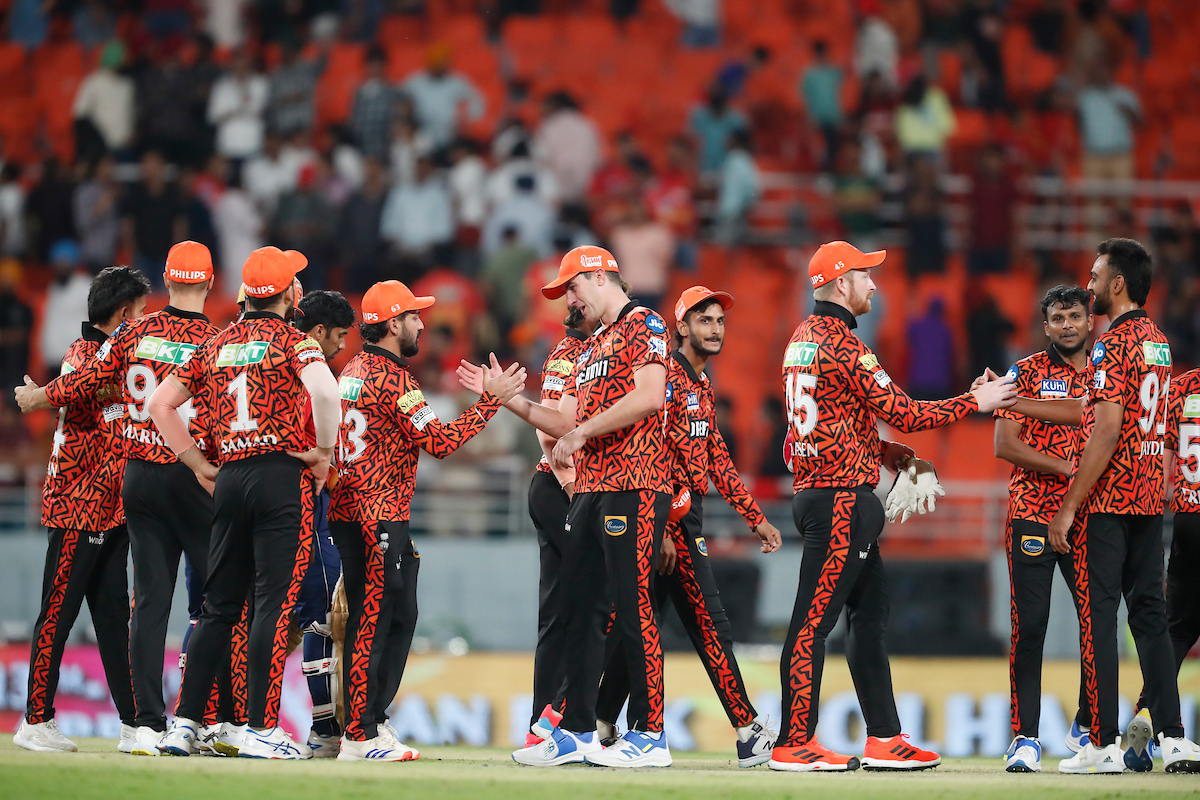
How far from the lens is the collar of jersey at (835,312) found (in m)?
6.89

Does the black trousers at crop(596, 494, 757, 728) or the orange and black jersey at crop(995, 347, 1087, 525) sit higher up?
the orange and black jersey at crop(995, 347, 1087, 525)

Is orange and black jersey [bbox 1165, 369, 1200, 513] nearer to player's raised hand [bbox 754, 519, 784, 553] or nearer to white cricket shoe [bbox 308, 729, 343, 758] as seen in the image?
player's raised hand [bbox 754, 519, 784, 553]

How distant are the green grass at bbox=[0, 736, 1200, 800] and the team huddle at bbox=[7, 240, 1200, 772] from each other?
1.65ft

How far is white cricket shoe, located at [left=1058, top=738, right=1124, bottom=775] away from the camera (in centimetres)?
684

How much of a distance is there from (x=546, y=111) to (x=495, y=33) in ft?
10.1

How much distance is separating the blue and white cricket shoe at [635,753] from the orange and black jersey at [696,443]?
1316 mm

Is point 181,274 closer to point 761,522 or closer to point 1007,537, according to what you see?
point 761,522

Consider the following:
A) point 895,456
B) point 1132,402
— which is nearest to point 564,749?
point 895,456

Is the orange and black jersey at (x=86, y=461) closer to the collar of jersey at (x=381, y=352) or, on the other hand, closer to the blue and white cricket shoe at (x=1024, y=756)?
the collar of jersey at (x=381, y=352)

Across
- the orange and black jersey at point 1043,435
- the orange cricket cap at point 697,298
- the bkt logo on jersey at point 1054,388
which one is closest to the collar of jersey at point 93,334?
the orange cricket cap at point 697,298

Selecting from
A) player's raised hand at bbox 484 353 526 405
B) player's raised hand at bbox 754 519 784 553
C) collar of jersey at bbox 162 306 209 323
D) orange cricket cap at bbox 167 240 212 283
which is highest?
orange cricket cap at bbox 167 240 212 283

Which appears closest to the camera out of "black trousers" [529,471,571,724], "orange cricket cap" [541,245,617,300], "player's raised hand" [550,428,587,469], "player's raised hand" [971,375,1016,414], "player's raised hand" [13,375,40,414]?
"player's raised hand" [550,428,587,469]

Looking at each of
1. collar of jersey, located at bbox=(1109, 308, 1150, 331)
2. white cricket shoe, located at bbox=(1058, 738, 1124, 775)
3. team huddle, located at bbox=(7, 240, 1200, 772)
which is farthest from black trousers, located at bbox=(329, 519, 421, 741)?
collar of jersey, located at bbox=(1109, 308, 1150, 331)

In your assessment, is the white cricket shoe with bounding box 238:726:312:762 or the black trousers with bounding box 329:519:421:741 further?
the black trousers with bounding box 329:519:421:741
